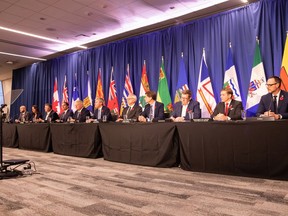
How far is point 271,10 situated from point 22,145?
6337 mm

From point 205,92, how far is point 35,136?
4.00 metres

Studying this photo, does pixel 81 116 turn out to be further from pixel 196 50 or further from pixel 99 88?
pixel 196 50

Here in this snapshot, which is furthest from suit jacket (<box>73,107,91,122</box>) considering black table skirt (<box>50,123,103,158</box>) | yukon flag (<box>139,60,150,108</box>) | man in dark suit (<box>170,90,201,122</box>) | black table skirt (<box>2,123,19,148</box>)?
man in dark suit (<box>170,90,201,122</box>)

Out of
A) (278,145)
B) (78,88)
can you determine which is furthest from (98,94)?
(278,145)

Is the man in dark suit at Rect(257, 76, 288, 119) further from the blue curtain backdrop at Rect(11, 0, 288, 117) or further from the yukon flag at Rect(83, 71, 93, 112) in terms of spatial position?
the yukon flag at Rect(83, 71, 93, 112)

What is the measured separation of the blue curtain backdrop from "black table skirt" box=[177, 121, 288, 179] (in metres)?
2.34

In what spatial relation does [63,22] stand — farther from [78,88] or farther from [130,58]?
[78,88]

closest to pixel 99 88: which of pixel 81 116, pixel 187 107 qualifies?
pixel 81 116

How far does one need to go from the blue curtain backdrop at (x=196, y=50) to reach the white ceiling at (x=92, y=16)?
0.26 metres

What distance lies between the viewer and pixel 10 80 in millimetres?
12078

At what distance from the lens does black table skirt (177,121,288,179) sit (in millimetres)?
2699

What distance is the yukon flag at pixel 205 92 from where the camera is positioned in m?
5.46

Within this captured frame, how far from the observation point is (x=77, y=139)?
492 cm

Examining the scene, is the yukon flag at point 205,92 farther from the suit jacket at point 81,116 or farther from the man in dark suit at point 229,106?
the suit jacket at point 81,116
